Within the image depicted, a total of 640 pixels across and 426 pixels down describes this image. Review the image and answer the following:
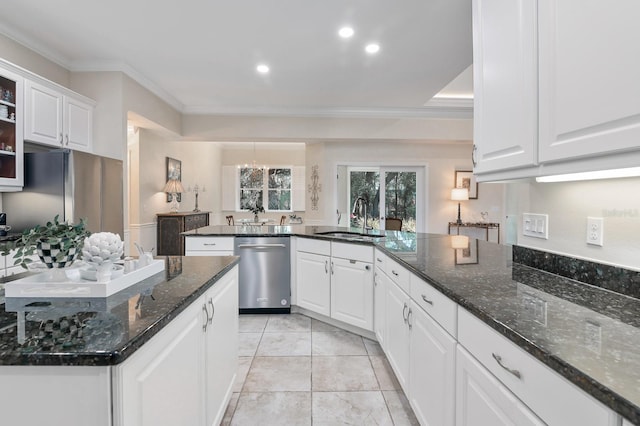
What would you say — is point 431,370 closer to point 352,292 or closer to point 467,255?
point 467,255

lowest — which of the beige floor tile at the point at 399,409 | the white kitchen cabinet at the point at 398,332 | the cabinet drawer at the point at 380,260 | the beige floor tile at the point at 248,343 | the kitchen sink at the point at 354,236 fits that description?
the beige floor tile at the point at 399,409

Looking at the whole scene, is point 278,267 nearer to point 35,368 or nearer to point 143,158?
point 35,368

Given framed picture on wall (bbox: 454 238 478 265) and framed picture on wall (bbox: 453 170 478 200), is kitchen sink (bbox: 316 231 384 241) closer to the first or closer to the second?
framed picture on wall (bbox: 454 238 478 265)

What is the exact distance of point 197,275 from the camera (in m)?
1.49

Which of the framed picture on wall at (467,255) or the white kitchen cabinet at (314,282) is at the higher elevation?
the framed picture on wall at (467,255)

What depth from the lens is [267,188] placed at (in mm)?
8938

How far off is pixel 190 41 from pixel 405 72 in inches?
93.5

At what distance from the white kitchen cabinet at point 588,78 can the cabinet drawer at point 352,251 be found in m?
1.72

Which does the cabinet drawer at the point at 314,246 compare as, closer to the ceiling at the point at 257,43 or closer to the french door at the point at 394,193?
the ceiling at the point at 257,43

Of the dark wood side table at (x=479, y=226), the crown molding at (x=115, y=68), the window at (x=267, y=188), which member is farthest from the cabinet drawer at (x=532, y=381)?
the window at (x=267, y=188)

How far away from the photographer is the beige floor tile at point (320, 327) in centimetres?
308

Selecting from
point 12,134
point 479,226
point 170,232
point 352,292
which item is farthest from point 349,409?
point 479,226

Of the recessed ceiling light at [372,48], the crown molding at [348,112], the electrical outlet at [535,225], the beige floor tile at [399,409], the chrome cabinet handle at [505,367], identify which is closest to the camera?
the chrome cabinet handle at [505,367]

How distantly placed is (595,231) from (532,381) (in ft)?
2.67
